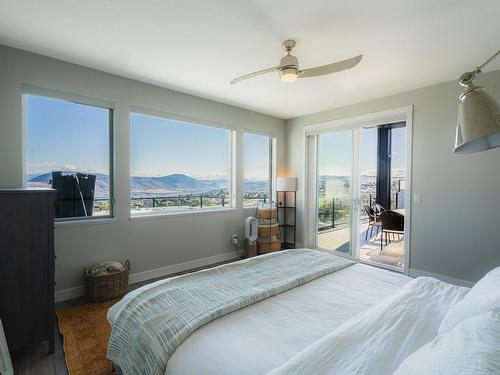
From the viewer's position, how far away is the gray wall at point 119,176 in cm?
244

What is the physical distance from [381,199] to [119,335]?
18.6ft

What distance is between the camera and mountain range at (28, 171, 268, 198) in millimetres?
2713

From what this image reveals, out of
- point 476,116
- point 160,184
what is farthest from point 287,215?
point 476,116

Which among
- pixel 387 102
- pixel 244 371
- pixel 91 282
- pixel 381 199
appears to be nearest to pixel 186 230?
pixel 91 282

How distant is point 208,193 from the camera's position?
408cm

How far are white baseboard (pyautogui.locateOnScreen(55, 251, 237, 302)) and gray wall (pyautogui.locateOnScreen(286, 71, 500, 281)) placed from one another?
2707 millimetres

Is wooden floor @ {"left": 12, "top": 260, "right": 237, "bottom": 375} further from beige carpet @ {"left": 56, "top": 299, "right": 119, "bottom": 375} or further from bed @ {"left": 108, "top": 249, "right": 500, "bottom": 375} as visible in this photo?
bed @ {"left": 108, "top": 249, "right": 500, "bottom": 375}

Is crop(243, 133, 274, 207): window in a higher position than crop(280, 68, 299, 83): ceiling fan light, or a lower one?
lower

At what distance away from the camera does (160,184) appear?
356 centimetres

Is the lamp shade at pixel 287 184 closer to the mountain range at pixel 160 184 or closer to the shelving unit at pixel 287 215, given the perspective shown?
the shelving unit at pixel 287 215

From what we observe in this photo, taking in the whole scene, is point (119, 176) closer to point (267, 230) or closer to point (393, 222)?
point (267, 230)

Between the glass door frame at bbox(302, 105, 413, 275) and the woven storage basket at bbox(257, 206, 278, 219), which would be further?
the woven storage basket at bbox(257, 206, 278, 219)

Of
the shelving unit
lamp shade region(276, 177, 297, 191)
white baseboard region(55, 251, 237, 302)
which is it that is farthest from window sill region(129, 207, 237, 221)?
the shelving unit

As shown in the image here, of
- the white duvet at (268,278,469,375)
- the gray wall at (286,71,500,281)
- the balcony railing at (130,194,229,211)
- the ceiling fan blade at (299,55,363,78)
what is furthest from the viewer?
the balcony railing at (130,194,229,211)
